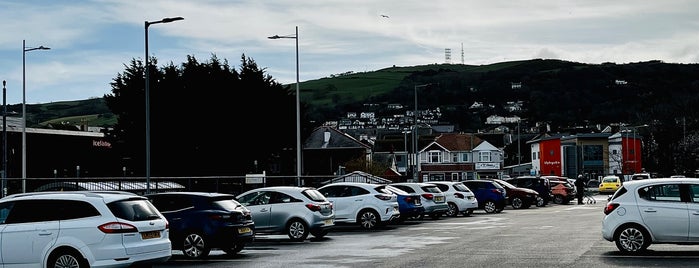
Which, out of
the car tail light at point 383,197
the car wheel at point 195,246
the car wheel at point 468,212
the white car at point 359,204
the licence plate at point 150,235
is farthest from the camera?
the car wheel at point 468,212

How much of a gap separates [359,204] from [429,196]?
663 centimetres

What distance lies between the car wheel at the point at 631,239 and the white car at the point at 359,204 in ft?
37.9

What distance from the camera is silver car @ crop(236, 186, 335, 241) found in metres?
25.4

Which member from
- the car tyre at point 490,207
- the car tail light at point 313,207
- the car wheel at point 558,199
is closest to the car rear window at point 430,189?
the car tyre at point 490,207

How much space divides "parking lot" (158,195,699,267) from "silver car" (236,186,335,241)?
0.36 metres

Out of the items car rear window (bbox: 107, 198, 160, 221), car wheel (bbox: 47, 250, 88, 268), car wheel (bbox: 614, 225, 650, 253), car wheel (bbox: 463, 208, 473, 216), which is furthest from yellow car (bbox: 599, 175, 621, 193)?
car wheel (bbox: 47, 250, 88, 268)

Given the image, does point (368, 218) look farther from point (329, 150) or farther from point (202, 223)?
point (329, 150)

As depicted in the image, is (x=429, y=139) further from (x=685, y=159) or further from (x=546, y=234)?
(x=546, y=234)

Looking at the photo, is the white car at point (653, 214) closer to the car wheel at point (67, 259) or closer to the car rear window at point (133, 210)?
the car rear window at point (133, 210)

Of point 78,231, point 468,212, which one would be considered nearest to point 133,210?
point 78,231

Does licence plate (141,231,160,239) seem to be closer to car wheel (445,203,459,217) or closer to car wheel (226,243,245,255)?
car wheel (226,243,245,255)

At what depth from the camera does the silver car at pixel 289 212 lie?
25.4 m

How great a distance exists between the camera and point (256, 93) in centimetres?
7169

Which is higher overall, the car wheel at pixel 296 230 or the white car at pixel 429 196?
the white car at pixel 429 196
